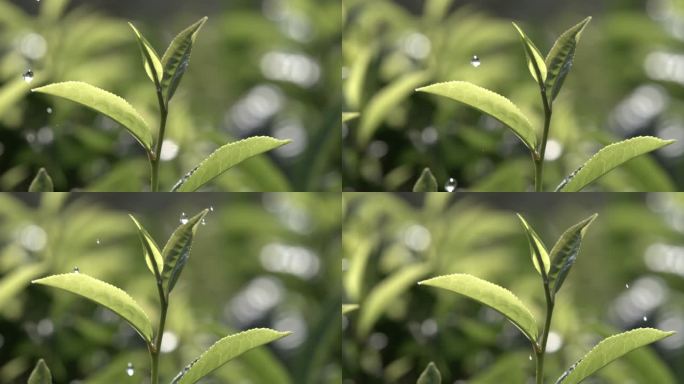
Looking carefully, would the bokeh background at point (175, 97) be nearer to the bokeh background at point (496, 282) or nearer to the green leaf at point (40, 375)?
the bokeh background at point (496, 282)

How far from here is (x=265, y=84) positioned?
145 centimetres

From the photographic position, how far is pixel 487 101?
1.35 meters

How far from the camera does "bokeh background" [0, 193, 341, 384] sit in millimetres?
1396

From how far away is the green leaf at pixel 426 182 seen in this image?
4.71 feet

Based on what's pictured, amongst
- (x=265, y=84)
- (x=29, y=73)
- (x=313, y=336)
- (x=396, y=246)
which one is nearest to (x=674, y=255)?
(x=396, y=246)

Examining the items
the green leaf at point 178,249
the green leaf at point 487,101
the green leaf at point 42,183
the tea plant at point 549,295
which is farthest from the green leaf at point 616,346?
the green leaf at point 42,183

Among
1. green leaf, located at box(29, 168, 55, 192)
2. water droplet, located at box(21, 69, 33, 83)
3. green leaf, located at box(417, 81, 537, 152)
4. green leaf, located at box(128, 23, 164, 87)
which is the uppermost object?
green leaf, located at box(128, 23, 164, 87)

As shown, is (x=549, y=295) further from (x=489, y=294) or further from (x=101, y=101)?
(x=101, y=101)

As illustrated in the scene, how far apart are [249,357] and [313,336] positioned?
0.10 meters

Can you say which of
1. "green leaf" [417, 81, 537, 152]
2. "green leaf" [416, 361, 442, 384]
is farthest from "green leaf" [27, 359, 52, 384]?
"green leaf" [417, 81, 537, 152]

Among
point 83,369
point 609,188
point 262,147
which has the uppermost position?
point 262,147

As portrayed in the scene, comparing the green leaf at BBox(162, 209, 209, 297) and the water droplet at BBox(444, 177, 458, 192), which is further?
the water droplet at BBox(444, 177, 458, 192)

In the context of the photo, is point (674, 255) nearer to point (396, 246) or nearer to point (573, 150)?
point (573, 150)

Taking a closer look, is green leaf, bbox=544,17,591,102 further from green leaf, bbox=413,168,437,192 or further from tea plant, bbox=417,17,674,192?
green leaf, bbox=413,168,437,192
